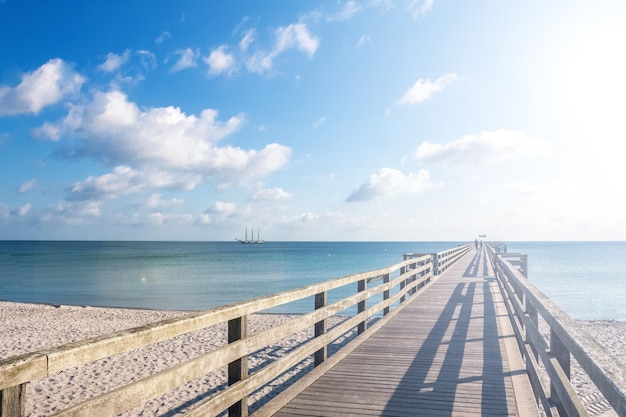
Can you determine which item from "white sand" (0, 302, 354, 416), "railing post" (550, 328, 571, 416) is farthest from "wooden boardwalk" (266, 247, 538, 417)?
"white sand" (0, 302, 354, 416)

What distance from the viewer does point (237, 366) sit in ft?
13.0

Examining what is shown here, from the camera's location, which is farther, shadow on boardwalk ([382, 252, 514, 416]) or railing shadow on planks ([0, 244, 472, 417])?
shadow on boardwalk ([382, 252, 514, 416])

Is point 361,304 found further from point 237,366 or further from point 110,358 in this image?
point 110,358

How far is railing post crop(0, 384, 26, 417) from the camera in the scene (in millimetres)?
1958

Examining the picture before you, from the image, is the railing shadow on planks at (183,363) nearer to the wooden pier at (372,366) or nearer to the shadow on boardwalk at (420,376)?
the wooden pier at (372,366)

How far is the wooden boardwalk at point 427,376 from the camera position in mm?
4590

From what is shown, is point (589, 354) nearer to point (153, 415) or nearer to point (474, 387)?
point (474, 387)

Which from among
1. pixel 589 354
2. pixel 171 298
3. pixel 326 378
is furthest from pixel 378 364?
pixel 171 298

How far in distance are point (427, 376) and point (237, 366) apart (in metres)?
2.87

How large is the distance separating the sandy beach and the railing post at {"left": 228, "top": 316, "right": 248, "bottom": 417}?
419cm

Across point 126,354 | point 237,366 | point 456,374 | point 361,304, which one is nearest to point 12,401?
point 237,366

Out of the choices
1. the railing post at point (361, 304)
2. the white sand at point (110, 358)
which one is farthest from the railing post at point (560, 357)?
the white sand at point (110, 358)

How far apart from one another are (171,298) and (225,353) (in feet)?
115

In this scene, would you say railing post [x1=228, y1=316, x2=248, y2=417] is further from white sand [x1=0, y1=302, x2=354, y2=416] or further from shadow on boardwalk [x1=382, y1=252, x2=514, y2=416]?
white sand [x1=0, y1=302, x2=354, y2=416]
